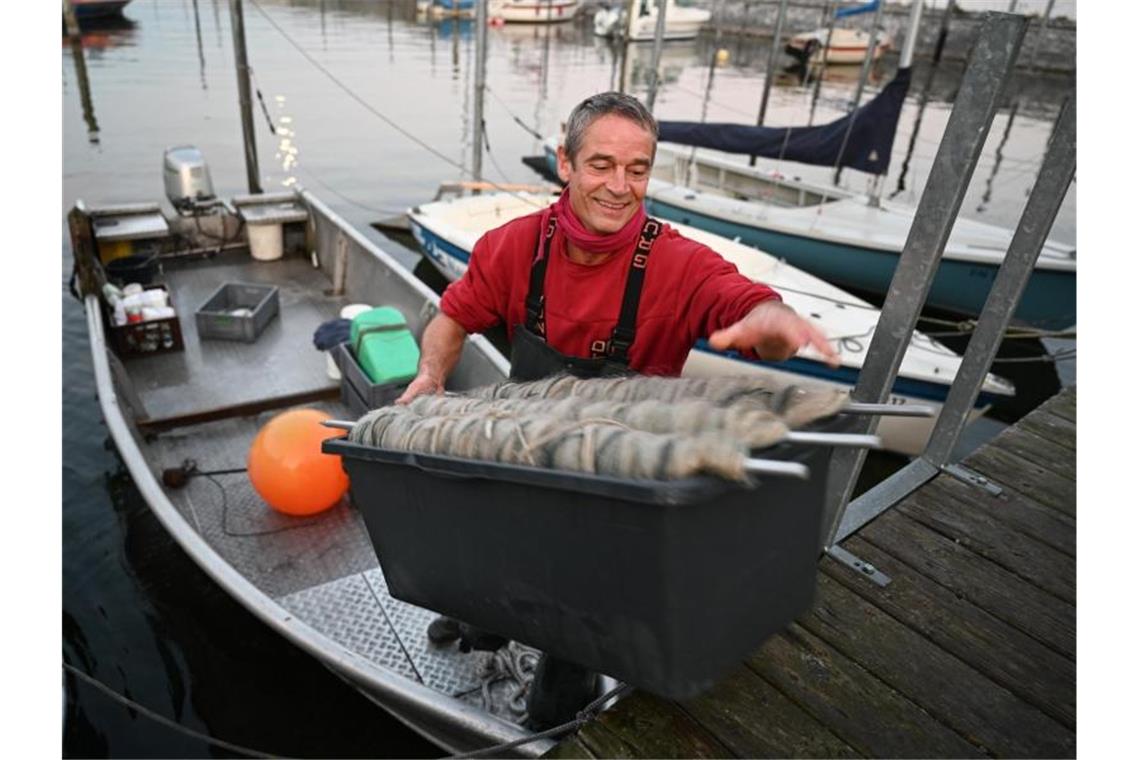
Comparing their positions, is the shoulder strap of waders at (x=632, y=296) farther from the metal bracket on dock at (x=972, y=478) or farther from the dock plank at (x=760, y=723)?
the metal bracket on dock at (x=972, y=478)

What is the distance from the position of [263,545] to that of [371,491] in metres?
3.87

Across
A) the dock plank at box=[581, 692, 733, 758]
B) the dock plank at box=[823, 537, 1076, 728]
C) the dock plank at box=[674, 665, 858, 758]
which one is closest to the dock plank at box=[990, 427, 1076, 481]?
the dock plank at box=[823, 537, 1076, 728]

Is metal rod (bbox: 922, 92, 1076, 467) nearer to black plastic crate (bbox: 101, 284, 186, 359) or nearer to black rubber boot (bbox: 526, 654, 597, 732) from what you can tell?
black rubber boot (bbox: 526, 654, 597, 732)

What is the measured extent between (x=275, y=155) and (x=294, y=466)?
1904cm

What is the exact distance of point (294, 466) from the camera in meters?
5.20

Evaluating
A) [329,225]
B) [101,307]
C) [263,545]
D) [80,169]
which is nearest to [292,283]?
[329,225]

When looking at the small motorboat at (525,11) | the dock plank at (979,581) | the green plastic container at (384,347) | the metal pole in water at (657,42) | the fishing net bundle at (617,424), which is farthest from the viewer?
the small motorboat at (525,11)

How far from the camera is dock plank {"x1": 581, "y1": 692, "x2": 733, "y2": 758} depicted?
227cm

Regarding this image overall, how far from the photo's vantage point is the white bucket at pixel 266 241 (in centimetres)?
1022

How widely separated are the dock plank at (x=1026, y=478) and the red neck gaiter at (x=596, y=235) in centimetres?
292

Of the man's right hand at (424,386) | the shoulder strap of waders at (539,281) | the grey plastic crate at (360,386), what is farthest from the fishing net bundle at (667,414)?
the grey plastic crate at (360,386)

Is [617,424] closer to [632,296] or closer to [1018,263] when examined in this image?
[632,296]

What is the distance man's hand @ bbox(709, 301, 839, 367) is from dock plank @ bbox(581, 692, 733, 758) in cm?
132

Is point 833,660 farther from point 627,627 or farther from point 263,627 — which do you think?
point 263,627
